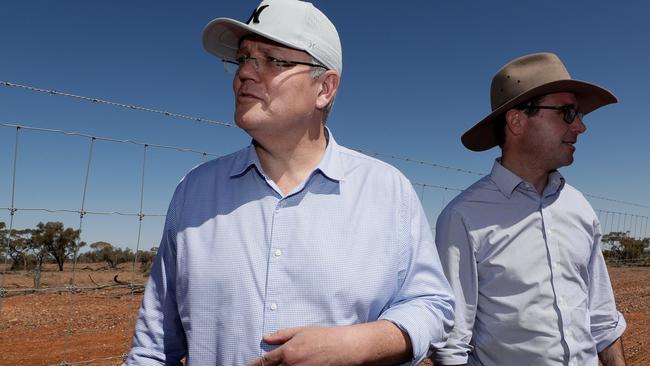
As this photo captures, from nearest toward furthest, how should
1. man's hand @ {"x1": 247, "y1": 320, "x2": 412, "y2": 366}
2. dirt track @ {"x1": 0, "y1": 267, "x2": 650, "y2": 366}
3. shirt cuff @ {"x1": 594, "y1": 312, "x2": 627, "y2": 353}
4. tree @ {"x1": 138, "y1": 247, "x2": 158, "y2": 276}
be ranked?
1. man's hand @ {"x1": 247, "y1": 320, "x2": 412, "y2": 366}
2. shirt cuff @ {"x1": 594, "y1": 312, "x2": 627, "y2": 353}
3. dirt track @ {"x1": 0, "y1": 267, "x2": 650, "y2": 366}
4. tree @ {"x1": 138, "y1": 247, "x2": 158, "y2": 276}

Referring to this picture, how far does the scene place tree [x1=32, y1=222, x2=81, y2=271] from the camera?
76.0 feet

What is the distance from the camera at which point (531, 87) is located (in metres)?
2.48

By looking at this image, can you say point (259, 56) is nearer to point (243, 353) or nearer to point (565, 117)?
point (243, 353)

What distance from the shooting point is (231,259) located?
4.62 ft

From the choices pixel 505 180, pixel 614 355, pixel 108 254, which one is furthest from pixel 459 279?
pixel 108 254

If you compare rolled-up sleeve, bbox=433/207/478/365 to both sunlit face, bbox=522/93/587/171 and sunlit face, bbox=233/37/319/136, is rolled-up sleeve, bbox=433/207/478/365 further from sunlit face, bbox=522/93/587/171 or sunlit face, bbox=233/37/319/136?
sunlit face, bbox=233/37/319/136

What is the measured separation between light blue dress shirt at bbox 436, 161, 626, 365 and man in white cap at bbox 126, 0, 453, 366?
0.80 meters

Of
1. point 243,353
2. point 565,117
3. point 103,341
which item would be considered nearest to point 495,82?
point 565,117

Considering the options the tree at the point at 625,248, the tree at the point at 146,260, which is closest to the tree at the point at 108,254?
the tree at the point at 146,260

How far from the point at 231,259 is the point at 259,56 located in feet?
1.89

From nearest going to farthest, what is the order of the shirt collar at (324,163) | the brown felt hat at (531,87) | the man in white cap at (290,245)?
1. the man in white cap at (290,245)
2. the shirt collar at (324,163)
3. the brown felt hat at (531,87)

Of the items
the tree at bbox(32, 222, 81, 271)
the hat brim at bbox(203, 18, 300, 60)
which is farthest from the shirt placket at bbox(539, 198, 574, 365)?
the tree at bbox(32, 222, 81, 271)

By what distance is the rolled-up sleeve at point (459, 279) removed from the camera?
2086mm

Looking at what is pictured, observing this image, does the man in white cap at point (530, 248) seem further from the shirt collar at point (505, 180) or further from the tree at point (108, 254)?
the tree at point (108, 254)
